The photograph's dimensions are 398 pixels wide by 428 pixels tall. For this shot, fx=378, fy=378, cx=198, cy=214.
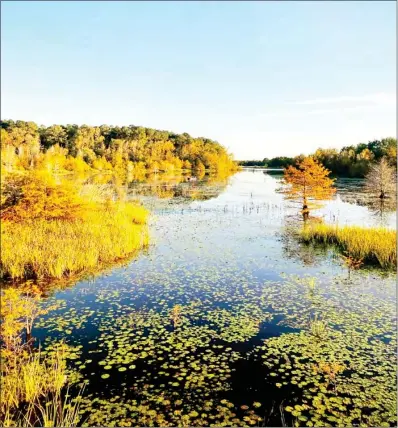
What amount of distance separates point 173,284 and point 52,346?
4.65 m

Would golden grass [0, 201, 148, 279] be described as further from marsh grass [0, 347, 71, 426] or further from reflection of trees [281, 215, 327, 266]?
reflection of trees [281, 215, 327, 266]

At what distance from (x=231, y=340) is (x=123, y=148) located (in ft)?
318

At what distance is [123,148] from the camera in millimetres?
100188

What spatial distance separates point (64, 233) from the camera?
15.3 metres

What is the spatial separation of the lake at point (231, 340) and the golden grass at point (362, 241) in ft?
4.12

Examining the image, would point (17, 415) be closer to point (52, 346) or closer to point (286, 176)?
point (52, 346)

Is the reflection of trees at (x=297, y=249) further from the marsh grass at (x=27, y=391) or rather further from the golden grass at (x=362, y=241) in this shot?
the marsh grass at (x=27, y=391)

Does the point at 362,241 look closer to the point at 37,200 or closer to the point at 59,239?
the point at 59,239

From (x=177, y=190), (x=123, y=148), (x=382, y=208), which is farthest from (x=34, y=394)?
(x=123, y=148)

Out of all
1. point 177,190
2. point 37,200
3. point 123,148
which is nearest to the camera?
point 37,200

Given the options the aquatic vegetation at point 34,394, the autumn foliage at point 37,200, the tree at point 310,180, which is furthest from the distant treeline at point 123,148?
the aquatic vegetation at point 34,394

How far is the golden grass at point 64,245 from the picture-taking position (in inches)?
463

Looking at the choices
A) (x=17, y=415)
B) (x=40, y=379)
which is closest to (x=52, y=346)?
(x=40, y=379)

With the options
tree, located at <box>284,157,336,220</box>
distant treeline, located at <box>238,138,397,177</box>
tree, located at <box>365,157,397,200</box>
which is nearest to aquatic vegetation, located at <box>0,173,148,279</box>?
tree, located at <box>284,157,336,220</box>
